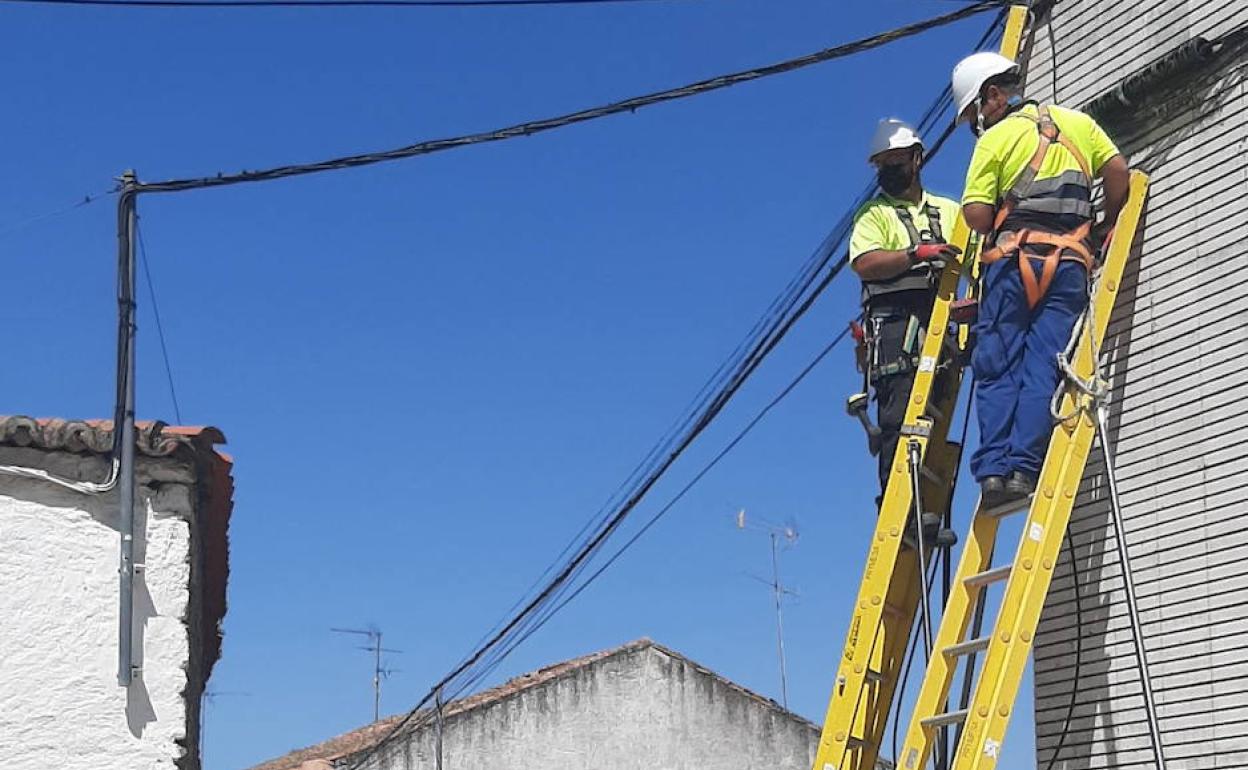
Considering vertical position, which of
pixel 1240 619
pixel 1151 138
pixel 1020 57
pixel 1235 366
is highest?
pixel 1020 57

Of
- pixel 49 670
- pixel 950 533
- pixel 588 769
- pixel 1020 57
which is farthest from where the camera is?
pixel 588 769

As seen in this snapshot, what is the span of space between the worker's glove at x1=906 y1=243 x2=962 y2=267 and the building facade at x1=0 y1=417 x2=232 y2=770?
4.05m

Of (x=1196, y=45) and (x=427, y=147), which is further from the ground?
(x=427, y=147)

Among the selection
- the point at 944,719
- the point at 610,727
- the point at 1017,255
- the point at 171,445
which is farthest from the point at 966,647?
the point at 610,727

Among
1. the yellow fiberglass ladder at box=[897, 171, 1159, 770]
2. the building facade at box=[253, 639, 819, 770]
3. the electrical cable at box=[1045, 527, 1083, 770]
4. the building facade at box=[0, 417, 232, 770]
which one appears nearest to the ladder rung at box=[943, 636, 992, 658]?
the yellow fiberglass ladder at box=[897, 171, 1159, 770]

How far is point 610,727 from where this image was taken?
2409 cm

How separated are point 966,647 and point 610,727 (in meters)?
18.6

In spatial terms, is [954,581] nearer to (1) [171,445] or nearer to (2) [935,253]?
(2) [935,253]

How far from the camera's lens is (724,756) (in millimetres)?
24438

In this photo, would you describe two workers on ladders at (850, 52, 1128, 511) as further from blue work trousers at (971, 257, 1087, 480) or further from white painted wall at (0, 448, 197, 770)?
white painted wall at (0, 448, 197, 770)

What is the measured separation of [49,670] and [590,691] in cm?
1595

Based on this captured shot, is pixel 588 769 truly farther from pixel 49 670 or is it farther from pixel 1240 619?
pixel 1240 619

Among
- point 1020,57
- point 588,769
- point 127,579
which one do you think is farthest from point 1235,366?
point 588,769

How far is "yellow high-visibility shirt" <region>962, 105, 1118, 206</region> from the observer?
630 cm
